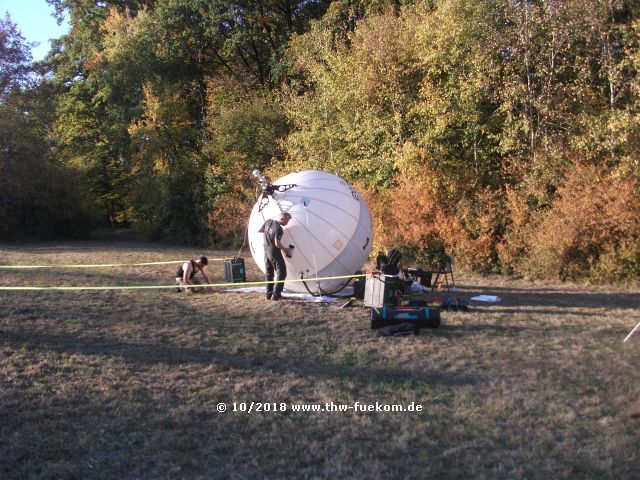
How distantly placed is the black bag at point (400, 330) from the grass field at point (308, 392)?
0.52ft

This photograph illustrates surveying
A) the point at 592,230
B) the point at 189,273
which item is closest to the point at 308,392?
the point at 189,273

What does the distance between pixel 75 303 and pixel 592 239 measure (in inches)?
457

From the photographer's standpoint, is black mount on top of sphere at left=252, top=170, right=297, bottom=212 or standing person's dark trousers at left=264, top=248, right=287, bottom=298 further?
black mount on top of sphere at left=252, top=170, right=297, bottom=212

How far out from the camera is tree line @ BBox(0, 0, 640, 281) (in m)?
13.7

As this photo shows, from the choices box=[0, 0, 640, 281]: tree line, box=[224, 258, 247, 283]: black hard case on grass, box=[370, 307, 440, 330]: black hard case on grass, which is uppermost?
box=[0, 0, 640, 281]: tree line

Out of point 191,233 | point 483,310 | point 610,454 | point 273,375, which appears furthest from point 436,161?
point 191,233

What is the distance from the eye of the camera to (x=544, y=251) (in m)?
14.1

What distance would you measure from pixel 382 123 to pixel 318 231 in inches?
327

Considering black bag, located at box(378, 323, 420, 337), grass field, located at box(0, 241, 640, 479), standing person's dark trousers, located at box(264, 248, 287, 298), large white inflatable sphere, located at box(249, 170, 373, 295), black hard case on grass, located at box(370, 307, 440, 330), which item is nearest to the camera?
grass field, located at box(0, 241, 640, 479)

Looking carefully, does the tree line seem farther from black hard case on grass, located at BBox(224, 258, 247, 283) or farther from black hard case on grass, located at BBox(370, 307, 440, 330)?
black hard case on grass, located at BBox(370, 307, 440, 330)

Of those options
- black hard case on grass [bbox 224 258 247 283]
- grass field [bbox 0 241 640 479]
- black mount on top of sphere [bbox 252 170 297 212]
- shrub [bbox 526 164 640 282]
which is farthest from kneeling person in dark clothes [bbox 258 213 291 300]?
shrub [bbox 526 164 640 282]

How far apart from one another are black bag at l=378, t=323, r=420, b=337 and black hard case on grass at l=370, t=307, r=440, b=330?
0.12m

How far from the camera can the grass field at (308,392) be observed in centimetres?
409

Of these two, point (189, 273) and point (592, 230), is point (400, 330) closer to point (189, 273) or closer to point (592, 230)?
point (189, 273)
